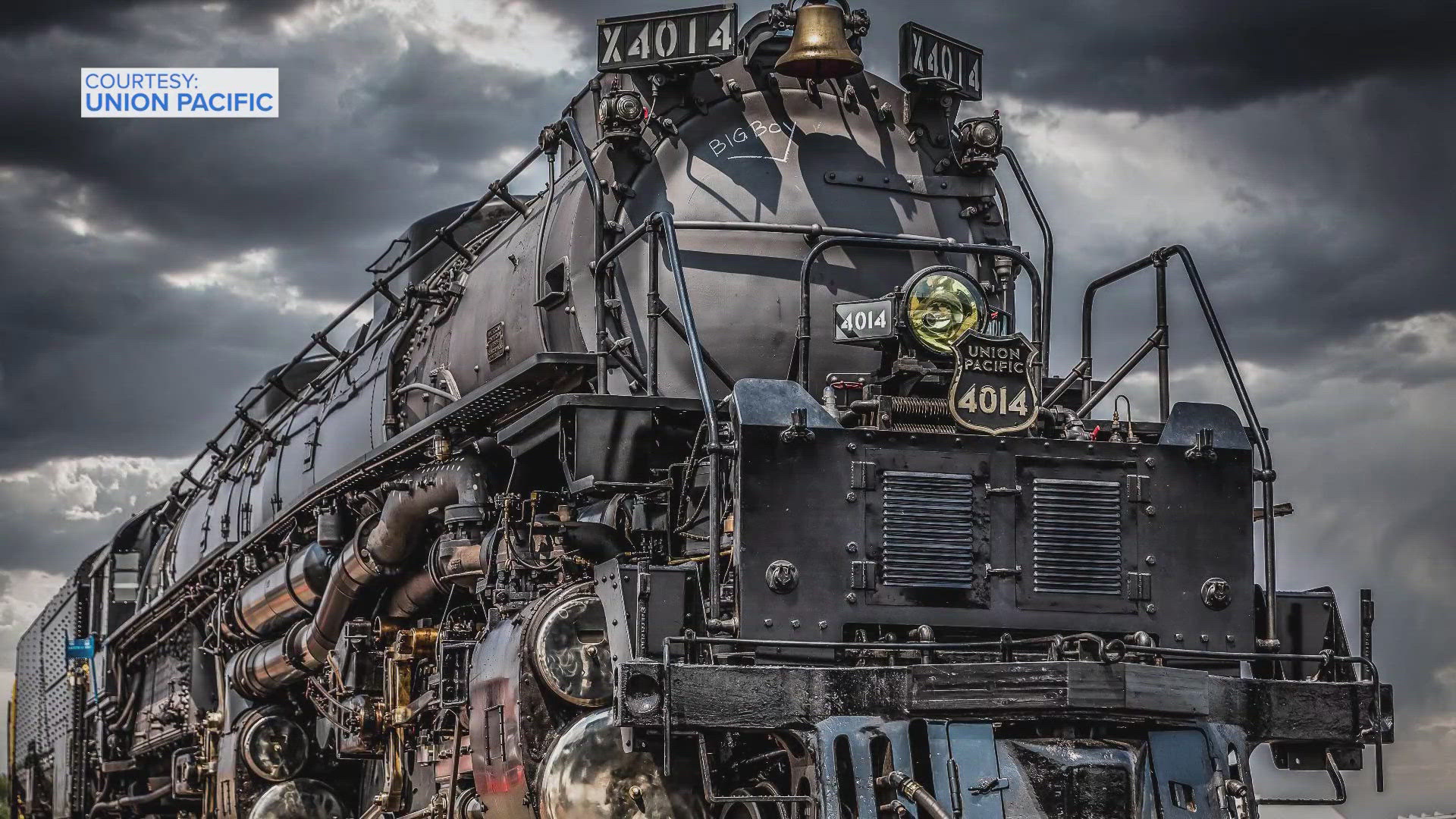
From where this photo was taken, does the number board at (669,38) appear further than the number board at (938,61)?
No

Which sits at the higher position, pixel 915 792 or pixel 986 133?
pixel 986 133

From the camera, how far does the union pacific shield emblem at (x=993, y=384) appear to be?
299 inches

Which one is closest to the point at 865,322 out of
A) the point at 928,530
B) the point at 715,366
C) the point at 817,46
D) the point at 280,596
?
the point at 715,366

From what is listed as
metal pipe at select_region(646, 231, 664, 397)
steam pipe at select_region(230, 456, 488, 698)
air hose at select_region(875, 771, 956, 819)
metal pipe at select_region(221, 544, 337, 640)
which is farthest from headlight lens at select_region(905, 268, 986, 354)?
metal pipe at select_region(221, 544, 337, 640)

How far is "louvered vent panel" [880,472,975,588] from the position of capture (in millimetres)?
7500

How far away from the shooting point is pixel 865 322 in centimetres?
804

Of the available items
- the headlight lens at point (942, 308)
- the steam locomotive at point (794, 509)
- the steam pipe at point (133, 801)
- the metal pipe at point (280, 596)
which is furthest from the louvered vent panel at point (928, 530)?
the steam pipe at point (133, 801)

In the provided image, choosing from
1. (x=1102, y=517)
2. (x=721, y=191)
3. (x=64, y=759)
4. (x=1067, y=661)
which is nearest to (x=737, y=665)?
(x=1067, y=661)

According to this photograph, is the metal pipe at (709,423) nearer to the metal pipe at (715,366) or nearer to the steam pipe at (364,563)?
the metal pipe at (715,366)

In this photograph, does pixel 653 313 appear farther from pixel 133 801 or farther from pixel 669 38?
pixel 133 801

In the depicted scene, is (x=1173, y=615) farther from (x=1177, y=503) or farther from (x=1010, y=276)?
(x=1010, y=276)

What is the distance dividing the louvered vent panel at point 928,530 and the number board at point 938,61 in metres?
2.70

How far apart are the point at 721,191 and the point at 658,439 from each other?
1.45 metres

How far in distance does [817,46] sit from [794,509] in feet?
8.93
